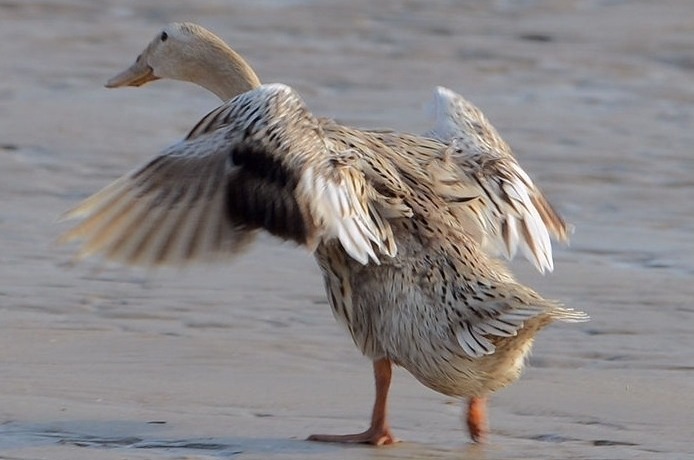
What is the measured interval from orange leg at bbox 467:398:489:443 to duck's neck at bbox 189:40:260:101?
1976 mm

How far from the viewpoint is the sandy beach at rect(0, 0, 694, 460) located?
19.8 ft

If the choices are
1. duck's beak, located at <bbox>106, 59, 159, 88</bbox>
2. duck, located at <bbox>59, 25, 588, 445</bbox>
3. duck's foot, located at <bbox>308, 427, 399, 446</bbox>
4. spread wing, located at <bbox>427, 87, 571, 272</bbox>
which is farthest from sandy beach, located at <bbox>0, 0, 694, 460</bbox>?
duck's beak, located at <bbox>106, 59, 159, 88</bbox>

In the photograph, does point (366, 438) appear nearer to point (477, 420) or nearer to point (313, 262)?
point (477, 420)

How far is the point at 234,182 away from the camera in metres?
5.86

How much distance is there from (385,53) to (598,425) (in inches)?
287

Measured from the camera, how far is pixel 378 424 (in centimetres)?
590

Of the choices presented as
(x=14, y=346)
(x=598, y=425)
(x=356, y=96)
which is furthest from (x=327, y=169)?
(x=356, y=96)

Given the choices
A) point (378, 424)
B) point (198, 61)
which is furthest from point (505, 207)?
point (198, 61)

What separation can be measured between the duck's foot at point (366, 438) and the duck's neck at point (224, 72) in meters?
1.96

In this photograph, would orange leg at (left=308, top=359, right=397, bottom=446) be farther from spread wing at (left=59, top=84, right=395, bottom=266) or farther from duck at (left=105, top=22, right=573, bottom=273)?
duck at (left=105, top=22, right=573, bottom=273)

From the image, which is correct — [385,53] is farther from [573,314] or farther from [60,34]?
[573,314]

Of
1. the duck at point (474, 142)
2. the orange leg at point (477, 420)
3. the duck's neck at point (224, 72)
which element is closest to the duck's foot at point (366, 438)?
the orange leg at point (477, 420)

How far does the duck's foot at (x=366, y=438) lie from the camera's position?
19.2 ft

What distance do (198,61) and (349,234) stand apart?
2.16 meters
